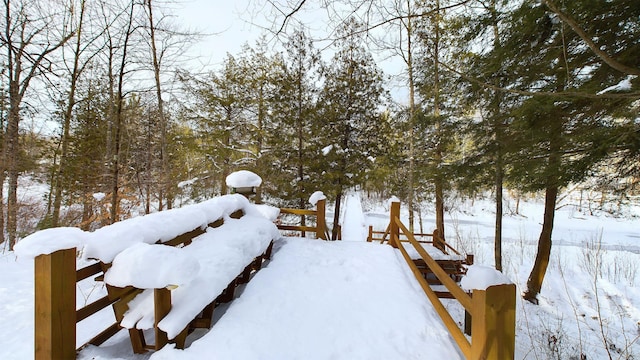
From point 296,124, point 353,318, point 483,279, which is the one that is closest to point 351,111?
point 296,124

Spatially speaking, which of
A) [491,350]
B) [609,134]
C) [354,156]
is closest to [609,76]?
[609,134]

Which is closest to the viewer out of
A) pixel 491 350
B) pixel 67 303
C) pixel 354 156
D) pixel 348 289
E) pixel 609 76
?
pixel 491 350

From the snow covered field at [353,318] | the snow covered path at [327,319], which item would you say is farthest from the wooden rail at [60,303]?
the snow covered path at [327,319]

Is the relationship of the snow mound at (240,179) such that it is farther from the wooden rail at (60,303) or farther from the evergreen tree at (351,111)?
the evergreen tree at (351,111)

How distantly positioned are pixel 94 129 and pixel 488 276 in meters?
13.8

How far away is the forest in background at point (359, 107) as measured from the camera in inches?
131


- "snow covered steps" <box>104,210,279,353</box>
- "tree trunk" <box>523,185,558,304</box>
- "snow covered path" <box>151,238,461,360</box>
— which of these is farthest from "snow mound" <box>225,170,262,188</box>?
"tree trunk" <box>523,185,558,304</box>

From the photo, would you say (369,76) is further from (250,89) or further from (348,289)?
(348,289)

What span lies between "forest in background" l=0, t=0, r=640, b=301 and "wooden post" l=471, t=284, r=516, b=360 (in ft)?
5.59

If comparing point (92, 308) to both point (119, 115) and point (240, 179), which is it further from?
point (119, 115)

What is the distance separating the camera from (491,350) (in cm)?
139

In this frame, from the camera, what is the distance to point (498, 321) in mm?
1382

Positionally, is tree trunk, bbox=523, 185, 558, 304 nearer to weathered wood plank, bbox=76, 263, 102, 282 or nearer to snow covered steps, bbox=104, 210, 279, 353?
snow covered steps, bbox=104, 210, 279, 353

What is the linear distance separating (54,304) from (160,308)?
57cm
